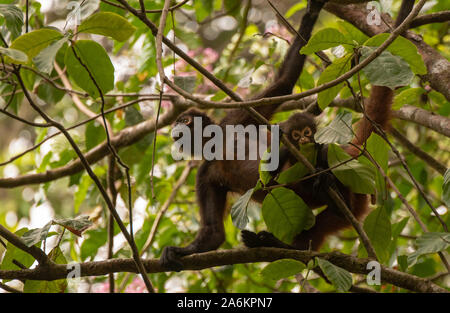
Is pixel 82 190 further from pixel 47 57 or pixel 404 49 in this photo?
pixel 404 49

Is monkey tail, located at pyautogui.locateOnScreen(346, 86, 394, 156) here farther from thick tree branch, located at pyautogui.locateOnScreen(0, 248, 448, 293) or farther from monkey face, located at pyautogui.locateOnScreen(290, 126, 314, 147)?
thick tree branch, located at pyautogui.locateOnScreen(0, 248, 448, 293)

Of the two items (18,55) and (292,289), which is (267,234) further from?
(18,55)

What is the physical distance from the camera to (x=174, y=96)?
4.96m

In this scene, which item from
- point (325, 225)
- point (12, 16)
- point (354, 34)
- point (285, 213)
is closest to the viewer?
point (12, 16)

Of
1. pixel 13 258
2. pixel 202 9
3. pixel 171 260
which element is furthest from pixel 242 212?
pixel 202 9

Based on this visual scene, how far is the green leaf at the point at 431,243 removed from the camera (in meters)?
2.59

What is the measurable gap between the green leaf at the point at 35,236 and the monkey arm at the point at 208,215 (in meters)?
1.35

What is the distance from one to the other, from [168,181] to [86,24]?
3388 mm

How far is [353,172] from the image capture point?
3154 mm

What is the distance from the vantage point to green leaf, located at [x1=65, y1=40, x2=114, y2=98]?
310 cm

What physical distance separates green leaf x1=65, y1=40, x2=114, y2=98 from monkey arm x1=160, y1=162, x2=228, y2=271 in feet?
5.07

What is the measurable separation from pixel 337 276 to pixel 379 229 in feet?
2.06

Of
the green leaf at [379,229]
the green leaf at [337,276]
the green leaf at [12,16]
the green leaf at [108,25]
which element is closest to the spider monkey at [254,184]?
the green leaf at [379,229]

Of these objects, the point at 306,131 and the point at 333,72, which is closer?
the point at 333,72
